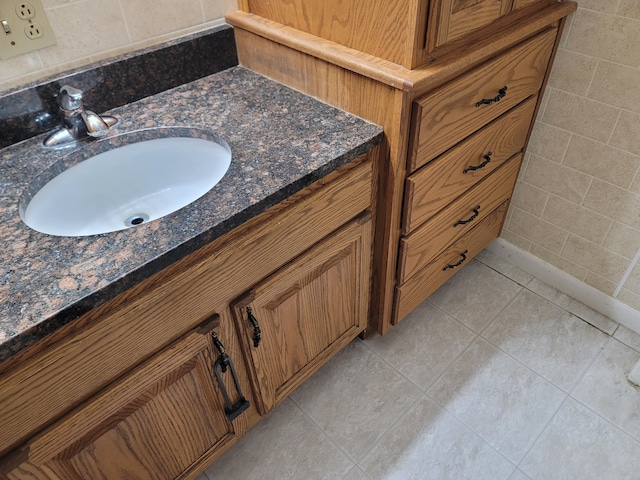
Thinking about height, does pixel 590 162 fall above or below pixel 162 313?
below

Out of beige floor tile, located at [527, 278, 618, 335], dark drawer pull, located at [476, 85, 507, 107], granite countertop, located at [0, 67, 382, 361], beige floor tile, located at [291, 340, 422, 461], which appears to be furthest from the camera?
beige floor tile, located at [527, 278, 618, 335]

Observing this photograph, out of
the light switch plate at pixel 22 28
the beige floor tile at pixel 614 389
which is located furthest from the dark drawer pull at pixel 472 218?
the light switch plate at pixel 22 28

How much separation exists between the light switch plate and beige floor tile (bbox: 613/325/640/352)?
67.6 inches

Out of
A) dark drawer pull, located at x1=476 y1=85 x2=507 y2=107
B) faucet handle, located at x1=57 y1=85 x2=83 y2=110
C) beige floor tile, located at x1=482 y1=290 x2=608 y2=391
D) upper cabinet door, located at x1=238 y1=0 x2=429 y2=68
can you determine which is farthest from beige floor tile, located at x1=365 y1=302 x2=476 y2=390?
faucet handle, located at x1=57 y1=85 x2=83 y2=110

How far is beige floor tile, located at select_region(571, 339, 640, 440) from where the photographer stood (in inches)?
50.3

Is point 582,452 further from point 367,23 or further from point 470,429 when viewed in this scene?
point 367,23

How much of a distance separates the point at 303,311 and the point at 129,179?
0.48 m

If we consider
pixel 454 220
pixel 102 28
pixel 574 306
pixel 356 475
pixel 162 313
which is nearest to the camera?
pixel 162 313

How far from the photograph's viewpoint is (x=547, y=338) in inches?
58.0

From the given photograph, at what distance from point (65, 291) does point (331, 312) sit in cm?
67

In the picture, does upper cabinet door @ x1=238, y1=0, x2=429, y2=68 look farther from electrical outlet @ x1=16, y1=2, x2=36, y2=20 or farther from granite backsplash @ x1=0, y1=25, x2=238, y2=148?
electrical outlet @ x1=16, y1=2, x2=36, y2=20

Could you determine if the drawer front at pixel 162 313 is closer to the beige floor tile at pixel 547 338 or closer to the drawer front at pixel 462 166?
the drawer front at pixel 462 166

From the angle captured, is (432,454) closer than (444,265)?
Yes

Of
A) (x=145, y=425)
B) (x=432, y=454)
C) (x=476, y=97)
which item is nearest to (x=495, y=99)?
(x=476, y=97)
